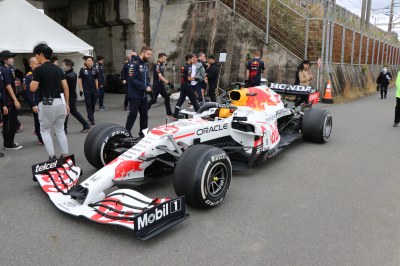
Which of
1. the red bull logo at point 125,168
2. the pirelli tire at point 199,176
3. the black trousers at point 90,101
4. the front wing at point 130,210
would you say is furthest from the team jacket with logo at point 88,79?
the pirelli tire at point 199,176

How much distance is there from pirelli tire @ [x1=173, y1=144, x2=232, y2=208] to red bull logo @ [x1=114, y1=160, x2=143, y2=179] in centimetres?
59

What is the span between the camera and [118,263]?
2867 millimetres

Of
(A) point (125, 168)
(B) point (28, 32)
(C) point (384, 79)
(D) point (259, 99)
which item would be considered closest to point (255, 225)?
(A) point (125, 168)

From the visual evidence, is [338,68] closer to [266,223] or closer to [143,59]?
[143,59]

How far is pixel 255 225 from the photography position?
3.56 m

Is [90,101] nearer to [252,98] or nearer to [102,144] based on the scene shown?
[102,144]

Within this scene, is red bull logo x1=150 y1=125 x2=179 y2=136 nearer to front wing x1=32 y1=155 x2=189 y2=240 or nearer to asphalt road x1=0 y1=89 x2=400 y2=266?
asphalt road x1=0 y1=89 x2=400 y2=266

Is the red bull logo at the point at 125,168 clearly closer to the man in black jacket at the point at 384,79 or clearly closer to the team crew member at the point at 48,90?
the team crew member at the point at 48,90

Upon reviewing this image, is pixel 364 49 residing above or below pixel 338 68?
above

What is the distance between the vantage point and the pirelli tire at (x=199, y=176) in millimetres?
3664

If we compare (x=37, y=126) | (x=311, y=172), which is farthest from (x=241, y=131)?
(x=37, y=126)

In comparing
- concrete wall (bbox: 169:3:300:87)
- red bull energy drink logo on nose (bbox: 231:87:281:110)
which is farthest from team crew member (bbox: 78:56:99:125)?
concrete wall (bbox: 169:3:300:87)

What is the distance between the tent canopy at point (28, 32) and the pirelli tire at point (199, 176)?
8.91 m

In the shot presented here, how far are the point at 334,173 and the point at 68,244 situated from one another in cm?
388
